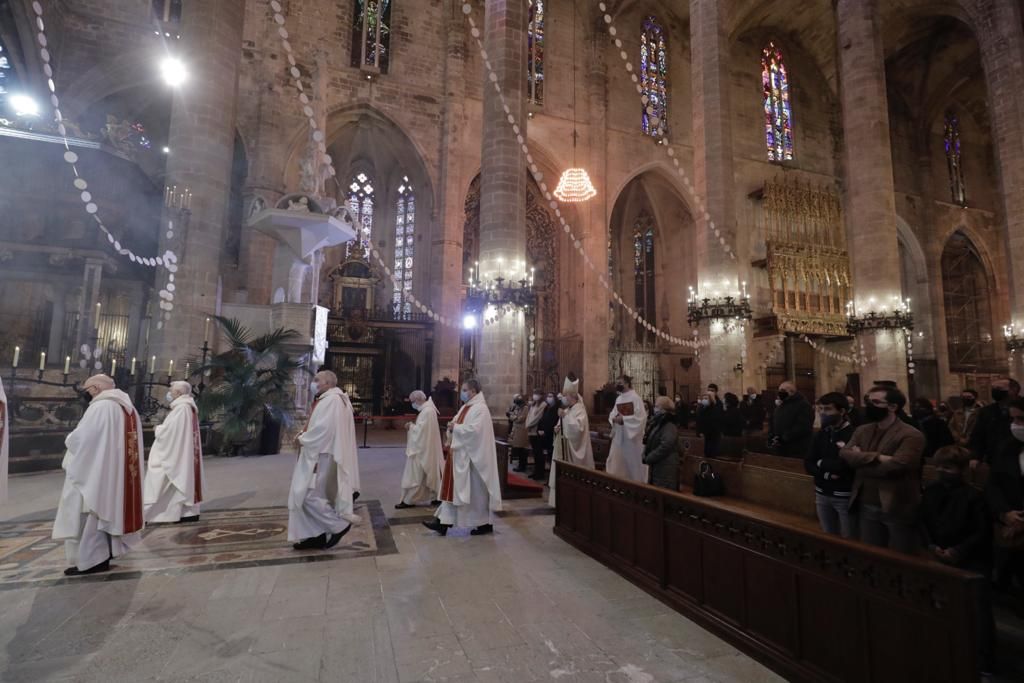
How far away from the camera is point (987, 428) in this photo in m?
4.88

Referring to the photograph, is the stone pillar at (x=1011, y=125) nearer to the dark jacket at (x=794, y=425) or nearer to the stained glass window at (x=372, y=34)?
the dark jacket at (x=794, y=425)

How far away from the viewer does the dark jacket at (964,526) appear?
311 cm

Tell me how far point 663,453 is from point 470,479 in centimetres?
202

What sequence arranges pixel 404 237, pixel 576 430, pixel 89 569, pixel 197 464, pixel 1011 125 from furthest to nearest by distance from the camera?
1. pixel 404 237
2. pixel 1011 125
3. pixel 576 430
4. pixel 197 464
5. pixel 89 569

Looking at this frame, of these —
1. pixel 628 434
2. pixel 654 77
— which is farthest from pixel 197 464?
pixel 654 77

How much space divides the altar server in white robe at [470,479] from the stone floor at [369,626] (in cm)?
68

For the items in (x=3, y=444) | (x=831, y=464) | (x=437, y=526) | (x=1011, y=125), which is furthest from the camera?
(x=1011, y=125)

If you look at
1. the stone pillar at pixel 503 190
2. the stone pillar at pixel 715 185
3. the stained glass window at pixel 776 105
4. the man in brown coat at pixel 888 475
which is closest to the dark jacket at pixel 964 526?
the man in brown coat at pixel 888 475

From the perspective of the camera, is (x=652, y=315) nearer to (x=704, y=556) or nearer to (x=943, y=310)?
(x=943, y=310)

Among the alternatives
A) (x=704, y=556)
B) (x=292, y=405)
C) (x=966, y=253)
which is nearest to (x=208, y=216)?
(x=292, y=405)

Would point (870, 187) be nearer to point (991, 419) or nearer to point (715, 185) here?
point (715, 185)

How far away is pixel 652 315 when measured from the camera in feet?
78.8

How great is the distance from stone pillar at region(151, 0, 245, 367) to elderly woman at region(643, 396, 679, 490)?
10.2 meters

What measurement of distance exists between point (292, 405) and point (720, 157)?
13216 mm
